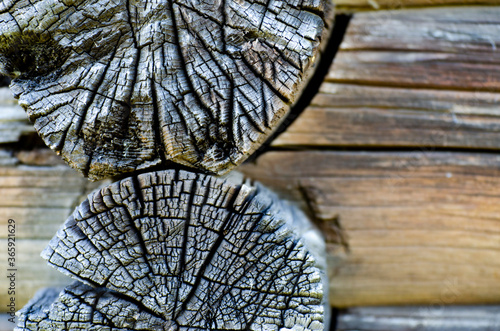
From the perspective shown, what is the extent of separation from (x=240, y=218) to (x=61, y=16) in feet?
1.95

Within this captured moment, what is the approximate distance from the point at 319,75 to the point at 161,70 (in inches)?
24.6

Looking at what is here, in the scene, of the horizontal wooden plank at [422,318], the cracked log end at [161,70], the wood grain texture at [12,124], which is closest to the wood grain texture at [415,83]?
the cracked log end at [161,70]

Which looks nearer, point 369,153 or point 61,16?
point 61,16

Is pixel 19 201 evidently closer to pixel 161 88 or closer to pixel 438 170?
pixel 161 88

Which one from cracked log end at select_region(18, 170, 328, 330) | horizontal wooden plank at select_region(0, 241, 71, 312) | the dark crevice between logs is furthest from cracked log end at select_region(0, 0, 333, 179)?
horizontal wooden plank at select_region(0, 241, 71, 312)

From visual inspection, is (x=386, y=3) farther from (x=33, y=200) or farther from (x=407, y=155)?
(x=33, y=200)

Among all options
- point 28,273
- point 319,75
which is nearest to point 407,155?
→ point 319,75

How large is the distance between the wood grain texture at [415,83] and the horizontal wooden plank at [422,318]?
1.93 ft

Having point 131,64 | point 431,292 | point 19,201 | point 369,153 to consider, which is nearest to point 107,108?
point 131,64

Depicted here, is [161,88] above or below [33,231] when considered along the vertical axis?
above

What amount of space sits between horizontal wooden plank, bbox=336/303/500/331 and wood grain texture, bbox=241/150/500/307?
0.05 meters

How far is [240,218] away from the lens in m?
0.85

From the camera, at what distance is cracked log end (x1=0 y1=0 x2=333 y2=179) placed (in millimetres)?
831

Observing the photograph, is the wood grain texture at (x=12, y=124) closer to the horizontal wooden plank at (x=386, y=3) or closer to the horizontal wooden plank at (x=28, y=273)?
the horizontal wooden plank at (x=28, y=273)
